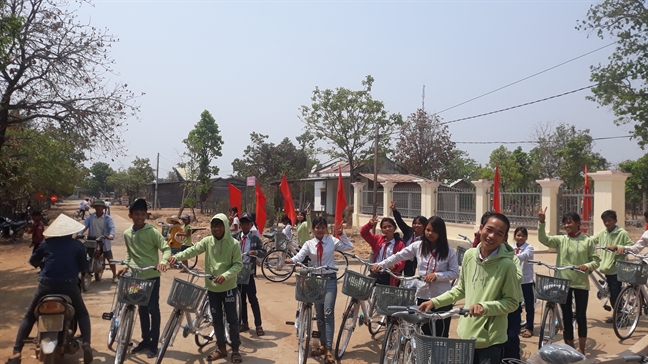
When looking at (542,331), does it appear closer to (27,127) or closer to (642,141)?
(27,127)

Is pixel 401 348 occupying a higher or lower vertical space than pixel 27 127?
lower

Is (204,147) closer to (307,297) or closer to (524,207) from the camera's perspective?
(524,207)

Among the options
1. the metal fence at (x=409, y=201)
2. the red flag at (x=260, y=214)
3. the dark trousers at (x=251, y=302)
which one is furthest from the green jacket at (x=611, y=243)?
the metal fence at (x=409, y=201)

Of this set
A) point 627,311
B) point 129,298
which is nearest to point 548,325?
point 627,311

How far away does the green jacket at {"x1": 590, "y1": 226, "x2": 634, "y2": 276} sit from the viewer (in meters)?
6.95

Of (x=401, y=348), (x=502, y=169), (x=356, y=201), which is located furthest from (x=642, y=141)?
(x=401, y=348)

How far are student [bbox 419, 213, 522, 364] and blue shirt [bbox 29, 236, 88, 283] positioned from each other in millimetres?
3683

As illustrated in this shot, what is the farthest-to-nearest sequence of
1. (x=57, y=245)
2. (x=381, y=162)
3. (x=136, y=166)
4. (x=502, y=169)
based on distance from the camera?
1. (x=136, y=166)
2. (x=381, y=162)
3. (x=502, y=169)
4. (x=57, y=245)

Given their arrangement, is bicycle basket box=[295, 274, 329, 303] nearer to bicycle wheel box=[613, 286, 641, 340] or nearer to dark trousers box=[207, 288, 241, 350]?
dark trousers box=[207, 288, 241, 350]

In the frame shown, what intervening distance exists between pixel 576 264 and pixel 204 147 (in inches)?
1300

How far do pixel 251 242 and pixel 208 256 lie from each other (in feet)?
8.10

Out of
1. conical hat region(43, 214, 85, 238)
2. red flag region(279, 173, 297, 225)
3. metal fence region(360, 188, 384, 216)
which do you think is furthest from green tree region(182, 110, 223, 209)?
conical hat region(43, 214, 85, 238)

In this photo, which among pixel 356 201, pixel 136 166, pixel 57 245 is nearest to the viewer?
pixel 57 245

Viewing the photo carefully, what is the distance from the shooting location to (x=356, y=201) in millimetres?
26906
